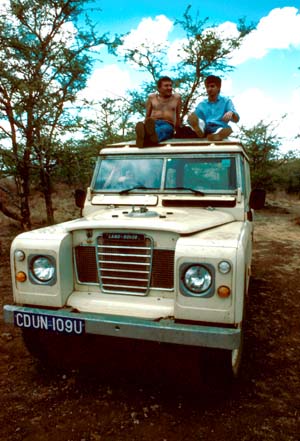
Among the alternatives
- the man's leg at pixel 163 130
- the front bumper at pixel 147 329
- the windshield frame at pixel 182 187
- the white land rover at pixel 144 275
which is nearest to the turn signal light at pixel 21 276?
the white land rover at pixel 144 275

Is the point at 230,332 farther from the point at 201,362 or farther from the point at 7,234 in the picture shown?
the point at 7,234

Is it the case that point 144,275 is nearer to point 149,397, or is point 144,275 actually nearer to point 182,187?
point 149,397

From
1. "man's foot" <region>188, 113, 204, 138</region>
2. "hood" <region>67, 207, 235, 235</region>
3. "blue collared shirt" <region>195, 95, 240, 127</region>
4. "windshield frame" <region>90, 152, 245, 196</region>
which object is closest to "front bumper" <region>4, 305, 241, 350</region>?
"hood" <region>67, 207, 235, 235</region>

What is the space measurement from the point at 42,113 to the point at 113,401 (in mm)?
6068

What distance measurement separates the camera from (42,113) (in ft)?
24.5

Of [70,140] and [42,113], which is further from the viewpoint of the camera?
[70,140]

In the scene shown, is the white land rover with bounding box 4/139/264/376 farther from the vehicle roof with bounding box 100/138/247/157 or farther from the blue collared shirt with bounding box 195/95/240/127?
the blue collared shirt with bounding box 195/95/240/127

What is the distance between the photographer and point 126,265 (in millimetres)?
2986

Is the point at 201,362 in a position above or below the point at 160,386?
above

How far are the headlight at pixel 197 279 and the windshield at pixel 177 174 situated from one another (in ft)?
4.80

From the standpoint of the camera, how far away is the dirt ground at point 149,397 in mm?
2650

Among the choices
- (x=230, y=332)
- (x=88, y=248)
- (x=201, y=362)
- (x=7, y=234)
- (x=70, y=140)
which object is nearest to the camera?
(x=230, y=332)

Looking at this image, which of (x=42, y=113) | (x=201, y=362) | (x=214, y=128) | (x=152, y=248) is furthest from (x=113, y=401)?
(x=42, y=113)

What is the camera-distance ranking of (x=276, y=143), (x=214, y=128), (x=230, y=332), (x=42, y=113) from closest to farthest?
(x=230, y=332) → (x=214, y=128) → (x=42, y=113) → (x=276, y=143)
